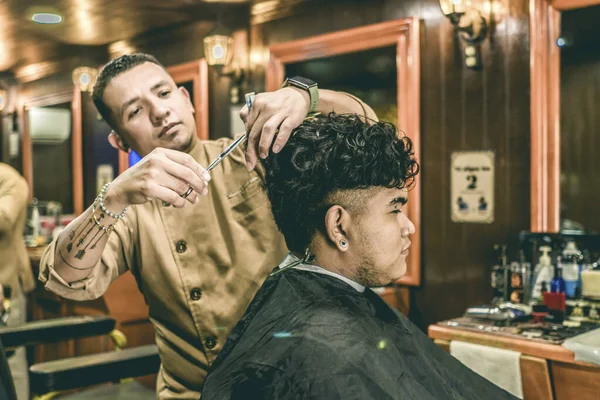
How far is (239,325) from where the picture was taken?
145 centimetres

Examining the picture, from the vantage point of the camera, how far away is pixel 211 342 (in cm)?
176

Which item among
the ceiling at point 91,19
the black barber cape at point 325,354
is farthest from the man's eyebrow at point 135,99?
the ceiling at point 91,19

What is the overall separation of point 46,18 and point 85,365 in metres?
4.15

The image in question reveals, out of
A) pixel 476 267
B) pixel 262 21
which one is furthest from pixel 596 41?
pixel 262 21

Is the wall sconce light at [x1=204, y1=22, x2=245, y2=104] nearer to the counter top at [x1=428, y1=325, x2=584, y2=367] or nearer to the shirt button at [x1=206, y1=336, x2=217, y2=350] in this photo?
the counter top at [x1=428, y1=325, x2=584, y2=367]

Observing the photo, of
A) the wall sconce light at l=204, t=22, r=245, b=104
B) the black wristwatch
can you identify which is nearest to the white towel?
the black wristwatch

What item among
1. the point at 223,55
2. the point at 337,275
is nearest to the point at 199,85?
the point at 223,55

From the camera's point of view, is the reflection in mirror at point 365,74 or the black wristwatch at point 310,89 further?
the reflection in mirror at point 365,74

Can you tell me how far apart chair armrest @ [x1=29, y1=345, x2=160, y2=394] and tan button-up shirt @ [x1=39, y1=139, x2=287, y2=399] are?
0.88ft

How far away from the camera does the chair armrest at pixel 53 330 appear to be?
219 cm

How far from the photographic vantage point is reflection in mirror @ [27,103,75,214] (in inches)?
282

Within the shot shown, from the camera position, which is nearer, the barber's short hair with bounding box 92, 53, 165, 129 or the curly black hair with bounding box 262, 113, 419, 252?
the curly black hair with bounding box 262, 113, 419, 252

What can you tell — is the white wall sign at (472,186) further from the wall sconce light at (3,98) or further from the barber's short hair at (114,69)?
the wall sconce light at (3,98)

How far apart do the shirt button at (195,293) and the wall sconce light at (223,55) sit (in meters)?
3.35
